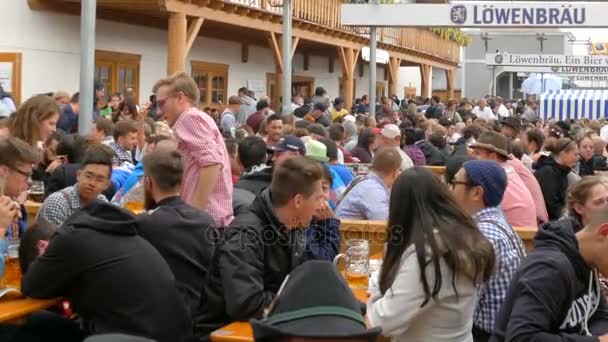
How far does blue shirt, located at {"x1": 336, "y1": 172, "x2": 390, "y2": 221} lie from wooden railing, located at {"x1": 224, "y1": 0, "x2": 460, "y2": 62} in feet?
35.9

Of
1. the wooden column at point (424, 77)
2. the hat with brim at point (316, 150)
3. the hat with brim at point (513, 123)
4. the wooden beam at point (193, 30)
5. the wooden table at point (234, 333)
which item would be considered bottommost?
the wooden table at point (234, 333)

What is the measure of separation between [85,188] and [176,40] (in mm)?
10022

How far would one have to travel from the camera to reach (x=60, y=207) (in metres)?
6.24

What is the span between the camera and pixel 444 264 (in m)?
3.91

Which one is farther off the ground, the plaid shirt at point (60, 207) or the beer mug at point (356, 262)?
the plaid shirt at point (60, 207)

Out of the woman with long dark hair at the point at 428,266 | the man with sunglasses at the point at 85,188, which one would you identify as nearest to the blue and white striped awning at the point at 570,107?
the man with sunglasses at the point at 85,188

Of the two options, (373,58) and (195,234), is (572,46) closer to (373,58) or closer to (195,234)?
(373,58)

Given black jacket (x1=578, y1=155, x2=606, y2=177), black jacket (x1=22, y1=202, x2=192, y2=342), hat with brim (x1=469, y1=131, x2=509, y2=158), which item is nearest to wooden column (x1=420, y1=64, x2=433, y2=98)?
black jacket (x1=578, y1=155, x2=606, y2=177)

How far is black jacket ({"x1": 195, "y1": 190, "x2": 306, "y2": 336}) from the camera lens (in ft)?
14.7

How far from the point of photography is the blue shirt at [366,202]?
748 centimetres

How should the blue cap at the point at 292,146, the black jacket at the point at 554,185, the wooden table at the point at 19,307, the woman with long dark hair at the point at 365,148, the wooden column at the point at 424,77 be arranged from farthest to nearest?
1. the wooden column at the point at 424,77
2. the woman with long dark hair at the point at 365,148
3. the black jacket at the point at 554,185
4. the blue cap at the point at 292,146
5. the wooden table at the point at 19,307

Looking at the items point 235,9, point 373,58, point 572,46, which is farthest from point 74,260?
point 572,46

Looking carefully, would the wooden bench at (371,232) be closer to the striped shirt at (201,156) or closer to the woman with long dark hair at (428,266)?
the striped shirt at (201,156)

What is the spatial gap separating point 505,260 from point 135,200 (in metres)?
3.34
